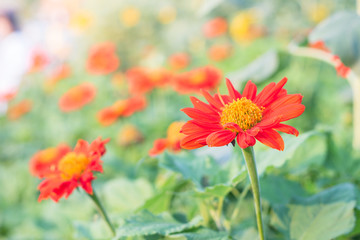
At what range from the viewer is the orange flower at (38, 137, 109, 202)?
68 centimetres

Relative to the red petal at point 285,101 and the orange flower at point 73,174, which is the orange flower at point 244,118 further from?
the orange flower at point 73,174

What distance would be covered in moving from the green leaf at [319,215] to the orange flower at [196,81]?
889 mm

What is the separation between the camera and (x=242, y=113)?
583mm

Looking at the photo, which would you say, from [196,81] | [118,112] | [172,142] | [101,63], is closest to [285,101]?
[172,142]

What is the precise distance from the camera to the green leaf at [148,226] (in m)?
0.63

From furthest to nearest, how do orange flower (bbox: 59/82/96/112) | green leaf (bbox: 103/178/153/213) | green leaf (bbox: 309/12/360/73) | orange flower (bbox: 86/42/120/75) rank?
orange flower (bbox: 86/42/120/75), orange flower (bbox: 59/82/96/112), green leaf (bbox: 103/178/153/213), green leaf (bbox: 309/12/360/73)

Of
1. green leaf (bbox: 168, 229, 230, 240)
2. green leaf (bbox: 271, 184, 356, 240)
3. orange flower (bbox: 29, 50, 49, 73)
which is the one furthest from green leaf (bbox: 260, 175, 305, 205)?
orange flower (bbox: 29, 50, 49, 73)

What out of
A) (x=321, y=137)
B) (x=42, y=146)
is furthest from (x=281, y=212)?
(x=42, y=146)

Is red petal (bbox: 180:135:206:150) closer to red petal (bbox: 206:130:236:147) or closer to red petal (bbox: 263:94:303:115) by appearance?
red petal (bbox: 206:130:236:147)

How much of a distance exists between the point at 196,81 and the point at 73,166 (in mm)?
944

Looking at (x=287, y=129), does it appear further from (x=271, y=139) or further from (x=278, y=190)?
(x=278, y=190)

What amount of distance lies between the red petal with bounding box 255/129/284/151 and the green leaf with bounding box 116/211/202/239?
22cm

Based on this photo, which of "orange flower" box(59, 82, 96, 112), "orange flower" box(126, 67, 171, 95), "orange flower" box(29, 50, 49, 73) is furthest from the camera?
"orange flower" box(29, 50, 49, 73)

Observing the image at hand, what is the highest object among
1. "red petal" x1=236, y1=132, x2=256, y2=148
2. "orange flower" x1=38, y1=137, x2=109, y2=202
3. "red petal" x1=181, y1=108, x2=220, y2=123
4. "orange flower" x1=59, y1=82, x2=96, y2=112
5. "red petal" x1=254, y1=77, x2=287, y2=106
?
"orange flower" x1=59, y1=82, x2=96, y2=112
